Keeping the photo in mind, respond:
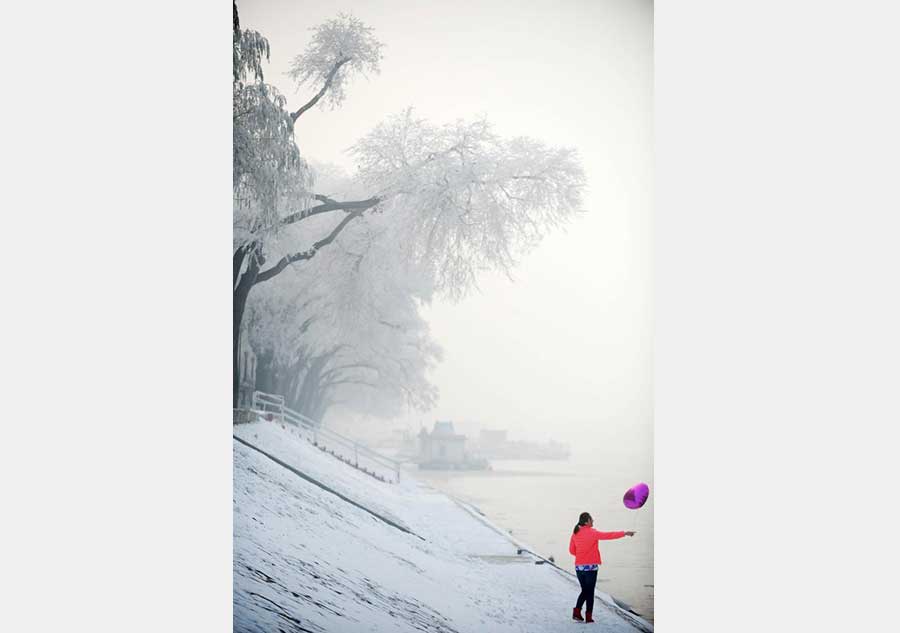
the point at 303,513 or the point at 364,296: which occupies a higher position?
the point at 364,296

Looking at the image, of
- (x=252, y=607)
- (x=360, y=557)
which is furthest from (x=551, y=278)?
(x=252, y=607)

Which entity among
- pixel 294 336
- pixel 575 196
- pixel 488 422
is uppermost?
pixel 575 196

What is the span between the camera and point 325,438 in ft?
17.8

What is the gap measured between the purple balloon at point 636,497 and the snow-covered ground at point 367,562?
0.54 meters

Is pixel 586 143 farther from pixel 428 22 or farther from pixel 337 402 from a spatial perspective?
pixel 337 402

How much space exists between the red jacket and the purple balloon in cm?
20

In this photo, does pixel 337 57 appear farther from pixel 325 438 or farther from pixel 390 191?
pixel 325 438

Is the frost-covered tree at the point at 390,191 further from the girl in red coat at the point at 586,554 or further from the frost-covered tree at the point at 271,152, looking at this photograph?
the girl in red coat at the point at 586,554

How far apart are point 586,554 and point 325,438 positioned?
5.45 feet

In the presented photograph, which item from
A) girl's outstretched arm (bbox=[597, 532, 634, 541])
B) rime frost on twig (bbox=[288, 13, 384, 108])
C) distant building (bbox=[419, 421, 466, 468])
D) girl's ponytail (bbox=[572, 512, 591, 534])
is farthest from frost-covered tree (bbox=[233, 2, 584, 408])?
girl's outstretched arm (bbox=[597, 532, 634, 541])

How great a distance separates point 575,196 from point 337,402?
1.86 meters

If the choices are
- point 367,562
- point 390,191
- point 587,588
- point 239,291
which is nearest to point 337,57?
point 390,191

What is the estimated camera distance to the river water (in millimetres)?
5223

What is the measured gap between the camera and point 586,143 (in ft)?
17.6
